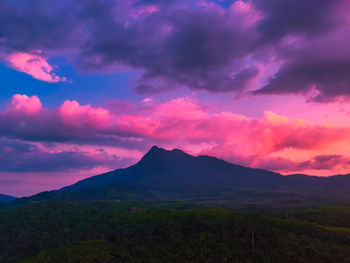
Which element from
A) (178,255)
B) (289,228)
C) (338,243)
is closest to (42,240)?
(178,255)

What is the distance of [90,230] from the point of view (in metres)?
192

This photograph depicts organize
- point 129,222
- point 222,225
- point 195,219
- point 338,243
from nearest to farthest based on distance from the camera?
point 338,243 < point 222,225 < point 195,219 < point 129,222

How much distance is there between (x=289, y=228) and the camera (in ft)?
514

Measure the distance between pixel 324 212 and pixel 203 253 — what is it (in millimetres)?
103732

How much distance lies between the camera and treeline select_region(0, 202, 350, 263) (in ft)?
428

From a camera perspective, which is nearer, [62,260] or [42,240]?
[62,260]

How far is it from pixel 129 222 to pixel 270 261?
102138mm

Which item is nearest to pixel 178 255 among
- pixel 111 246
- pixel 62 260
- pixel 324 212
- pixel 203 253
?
pixel 203 253

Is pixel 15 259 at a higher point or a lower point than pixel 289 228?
lower

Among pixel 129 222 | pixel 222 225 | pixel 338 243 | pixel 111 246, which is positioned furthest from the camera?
pixel 129 222

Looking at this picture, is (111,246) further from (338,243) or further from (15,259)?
(338,243)

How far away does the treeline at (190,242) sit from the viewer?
130 m

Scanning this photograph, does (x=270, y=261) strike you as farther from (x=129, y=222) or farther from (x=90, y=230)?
(x=90, y=230)

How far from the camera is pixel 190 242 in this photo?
482 ft
